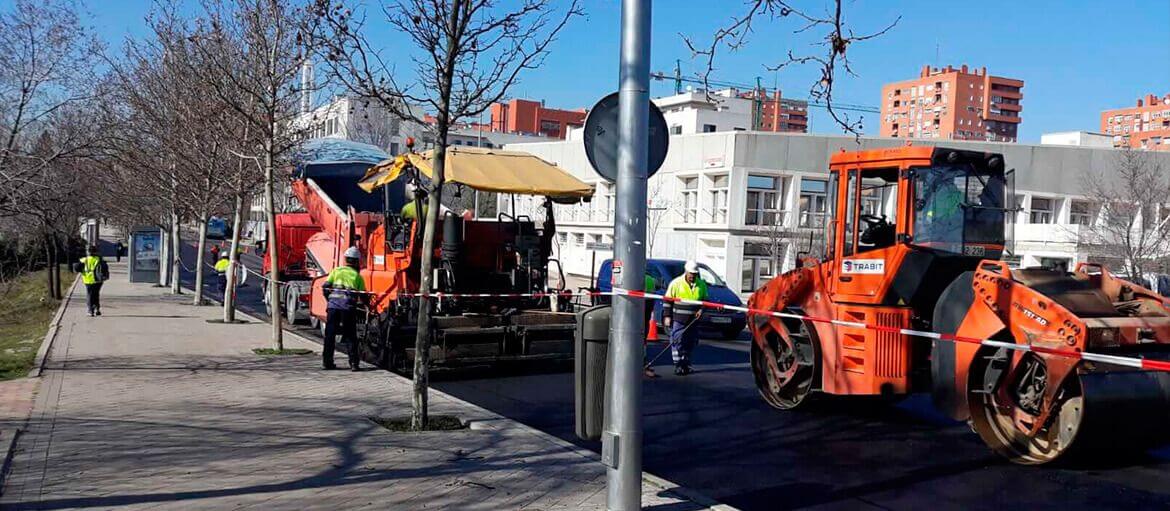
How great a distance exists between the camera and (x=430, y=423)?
29.2 ft

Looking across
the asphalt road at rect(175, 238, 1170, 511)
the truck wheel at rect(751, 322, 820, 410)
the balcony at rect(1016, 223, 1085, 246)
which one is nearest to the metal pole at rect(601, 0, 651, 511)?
the asphalt road at rect(175, 238, 1170, 511)

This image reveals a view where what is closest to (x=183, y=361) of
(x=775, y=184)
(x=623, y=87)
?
(x=623, y=87)

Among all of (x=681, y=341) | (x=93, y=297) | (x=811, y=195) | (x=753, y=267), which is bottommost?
(x=93, y=297)

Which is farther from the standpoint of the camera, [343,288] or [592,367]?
[343,288]

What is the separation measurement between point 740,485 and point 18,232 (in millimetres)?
26211

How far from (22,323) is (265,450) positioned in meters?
16.0

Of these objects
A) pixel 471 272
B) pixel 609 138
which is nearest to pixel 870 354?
pixel 609 138

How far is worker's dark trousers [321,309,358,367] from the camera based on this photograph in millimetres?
12797

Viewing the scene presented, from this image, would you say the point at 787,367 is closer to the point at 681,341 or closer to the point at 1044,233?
the point at 681,341

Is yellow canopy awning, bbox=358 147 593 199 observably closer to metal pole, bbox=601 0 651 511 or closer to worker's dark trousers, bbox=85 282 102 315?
metal pole, bbox=601 0 651 511

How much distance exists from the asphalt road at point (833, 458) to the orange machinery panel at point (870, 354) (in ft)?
1.63

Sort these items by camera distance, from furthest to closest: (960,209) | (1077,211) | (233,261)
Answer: (1077,211) < (233,261) < (960,209)

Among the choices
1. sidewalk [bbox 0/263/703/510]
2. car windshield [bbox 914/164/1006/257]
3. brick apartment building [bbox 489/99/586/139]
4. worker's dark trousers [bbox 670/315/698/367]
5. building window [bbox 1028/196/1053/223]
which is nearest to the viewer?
sidewalk [bbox 0/263/703/510]

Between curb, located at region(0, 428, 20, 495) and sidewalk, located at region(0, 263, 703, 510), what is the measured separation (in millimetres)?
60
